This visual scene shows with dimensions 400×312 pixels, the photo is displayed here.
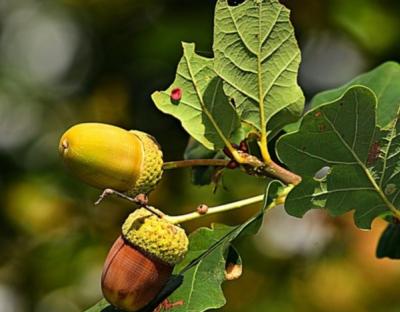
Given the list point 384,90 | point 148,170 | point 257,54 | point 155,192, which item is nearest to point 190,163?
point 148,170

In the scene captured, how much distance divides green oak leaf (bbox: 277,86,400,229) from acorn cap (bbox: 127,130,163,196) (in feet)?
0.48

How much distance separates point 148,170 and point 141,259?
104 mm

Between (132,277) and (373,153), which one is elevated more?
(373,153)

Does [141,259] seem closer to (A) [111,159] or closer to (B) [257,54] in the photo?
(A) [111,159]

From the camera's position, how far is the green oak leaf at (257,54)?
3.99ft

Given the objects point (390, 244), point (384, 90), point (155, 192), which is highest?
point (384, 90)

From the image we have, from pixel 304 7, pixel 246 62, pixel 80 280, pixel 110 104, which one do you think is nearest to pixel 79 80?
pixel 110 104

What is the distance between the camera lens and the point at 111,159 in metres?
1.18

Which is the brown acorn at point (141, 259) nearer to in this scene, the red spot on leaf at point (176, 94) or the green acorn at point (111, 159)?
the green acorn at point (111, 159)

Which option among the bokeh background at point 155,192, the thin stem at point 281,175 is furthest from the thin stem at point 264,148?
the bokeh background at point 155,192

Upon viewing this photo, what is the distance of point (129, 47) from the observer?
10.2 ft

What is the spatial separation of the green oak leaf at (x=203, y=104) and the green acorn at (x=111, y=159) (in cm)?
8

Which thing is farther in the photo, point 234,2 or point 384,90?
point 384,90

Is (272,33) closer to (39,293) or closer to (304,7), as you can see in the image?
(304,7)
